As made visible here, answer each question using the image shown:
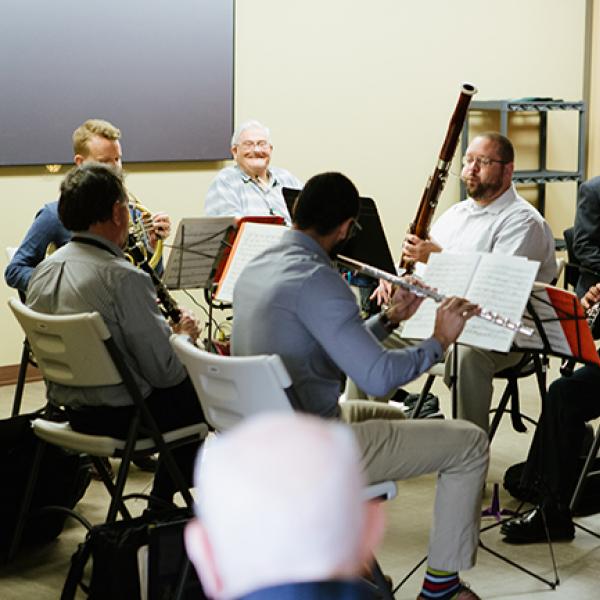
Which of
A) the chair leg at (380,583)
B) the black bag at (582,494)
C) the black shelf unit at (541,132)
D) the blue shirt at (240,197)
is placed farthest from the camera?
the black shelf unit at (541,132)

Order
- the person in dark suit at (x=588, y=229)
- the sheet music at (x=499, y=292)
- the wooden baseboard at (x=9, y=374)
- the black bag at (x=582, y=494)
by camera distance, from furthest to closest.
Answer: the wooden baseboard at (x=9, y=374) < the person in dark suit at (x=588, y=229) < the black bag at (x=582, y=494) < the sheet music at (x=499, y=292)

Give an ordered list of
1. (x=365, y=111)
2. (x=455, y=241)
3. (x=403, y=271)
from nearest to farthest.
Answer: (x=403, y=271)
(x=455, y=241)
(x=365, y=111)

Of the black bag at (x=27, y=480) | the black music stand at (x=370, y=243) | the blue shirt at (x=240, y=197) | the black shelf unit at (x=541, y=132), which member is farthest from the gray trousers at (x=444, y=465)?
the black shelf unit at (x=541, y=132)

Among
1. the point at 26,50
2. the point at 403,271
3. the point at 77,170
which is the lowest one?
the point at 403,271

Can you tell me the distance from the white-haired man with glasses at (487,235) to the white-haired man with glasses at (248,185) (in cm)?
132

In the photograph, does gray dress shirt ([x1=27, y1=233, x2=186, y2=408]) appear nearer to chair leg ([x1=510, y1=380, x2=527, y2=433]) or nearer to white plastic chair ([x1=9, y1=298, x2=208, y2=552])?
white plastic chair ([x1=9, y1=298, x2=208, y2=552])

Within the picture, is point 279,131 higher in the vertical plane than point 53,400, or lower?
higher

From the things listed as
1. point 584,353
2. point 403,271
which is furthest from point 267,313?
point 403,271

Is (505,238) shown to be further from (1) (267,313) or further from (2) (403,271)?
(1) (267,313)

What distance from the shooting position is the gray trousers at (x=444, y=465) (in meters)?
2.82

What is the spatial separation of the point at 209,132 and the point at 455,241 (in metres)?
2.22

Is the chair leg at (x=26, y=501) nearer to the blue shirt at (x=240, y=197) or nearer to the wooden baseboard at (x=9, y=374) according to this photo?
the blue shirt at (x=240, y=197)

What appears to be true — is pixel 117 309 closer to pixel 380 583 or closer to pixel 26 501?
pixel 26 501

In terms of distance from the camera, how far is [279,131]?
21.5 feet
